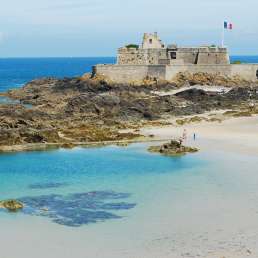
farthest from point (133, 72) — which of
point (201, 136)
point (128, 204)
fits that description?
point (128, 204)

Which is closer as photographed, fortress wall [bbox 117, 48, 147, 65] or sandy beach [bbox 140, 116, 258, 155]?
sandy beach [bbox 140, 116, 258, 155]

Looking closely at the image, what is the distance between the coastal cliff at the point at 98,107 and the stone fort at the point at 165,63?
3.34 feet

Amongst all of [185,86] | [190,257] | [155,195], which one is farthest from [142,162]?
[185,86]

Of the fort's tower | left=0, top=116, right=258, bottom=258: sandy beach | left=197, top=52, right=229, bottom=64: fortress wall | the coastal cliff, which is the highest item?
the fort's tower

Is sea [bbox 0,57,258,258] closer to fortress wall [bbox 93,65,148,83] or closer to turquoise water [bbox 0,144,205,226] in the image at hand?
turquoise water [bbox 0,144,205,226]

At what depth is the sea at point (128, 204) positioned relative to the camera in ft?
48.5

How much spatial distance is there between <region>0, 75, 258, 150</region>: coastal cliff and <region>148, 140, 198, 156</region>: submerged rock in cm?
320

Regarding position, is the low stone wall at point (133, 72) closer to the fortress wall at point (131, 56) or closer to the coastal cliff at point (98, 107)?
the coastal cliff at point (98, 107)

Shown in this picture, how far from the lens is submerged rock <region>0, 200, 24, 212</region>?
1792cm

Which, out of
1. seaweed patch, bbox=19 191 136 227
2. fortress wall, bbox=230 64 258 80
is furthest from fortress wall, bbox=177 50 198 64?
seaweed patch, bbox=19 191 136 227

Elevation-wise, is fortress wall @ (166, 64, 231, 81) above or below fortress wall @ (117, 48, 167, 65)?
below

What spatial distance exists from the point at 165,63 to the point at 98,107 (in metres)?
15.9

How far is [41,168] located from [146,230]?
31.7ft

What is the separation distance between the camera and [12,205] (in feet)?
59.2
